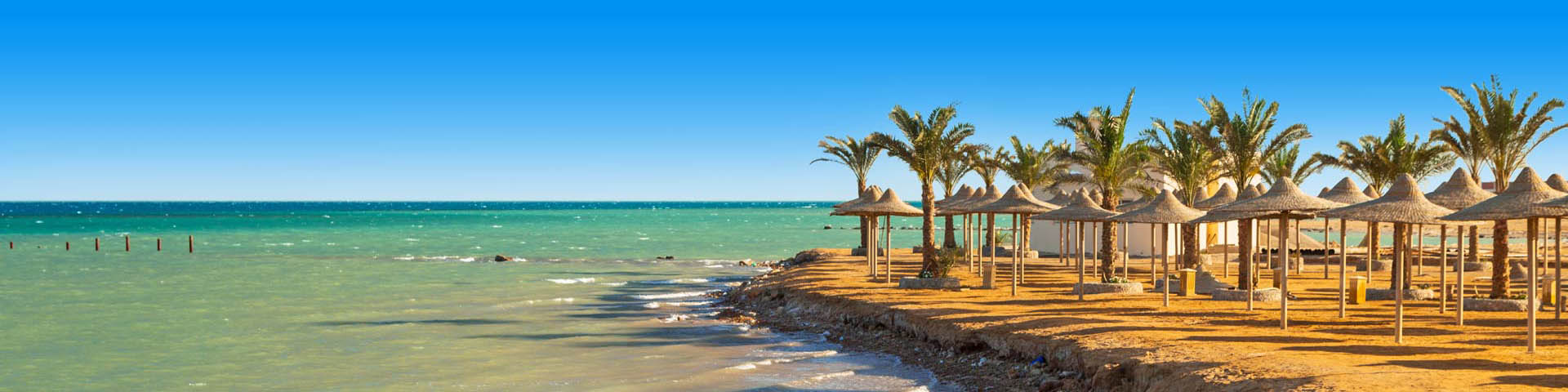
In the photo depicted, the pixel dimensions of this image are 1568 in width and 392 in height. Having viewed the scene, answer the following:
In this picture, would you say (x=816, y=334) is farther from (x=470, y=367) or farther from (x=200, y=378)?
(x=200, y=378)

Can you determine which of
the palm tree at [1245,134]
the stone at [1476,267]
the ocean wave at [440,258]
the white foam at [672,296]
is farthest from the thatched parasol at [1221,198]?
the ocean wave at [440,258]

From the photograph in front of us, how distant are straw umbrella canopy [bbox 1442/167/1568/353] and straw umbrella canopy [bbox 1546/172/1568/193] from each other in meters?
6.24

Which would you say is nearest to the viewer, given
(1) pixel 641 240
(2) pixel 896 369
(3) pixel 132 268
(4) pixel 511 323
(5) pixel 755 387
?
(5) pixel 755 387

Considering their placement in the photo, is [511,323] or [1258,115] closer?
[511,323]

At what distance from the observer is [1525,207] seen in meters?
13.7

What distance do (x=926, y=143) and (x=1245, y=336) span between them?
11303 mm

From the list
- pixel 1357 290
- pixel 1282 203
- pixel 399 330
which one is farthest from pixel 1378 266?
pixel 399 330

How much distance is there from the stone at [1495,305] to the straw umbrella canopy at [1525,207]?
3.23m

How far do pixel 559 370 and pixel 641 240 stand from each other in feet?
174

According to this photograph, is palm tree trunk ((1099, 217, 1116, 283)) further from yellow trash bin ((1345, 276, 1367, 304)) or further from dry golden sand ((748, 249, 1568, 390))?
yellow trash bin ((1345, 276, 1367, 304))

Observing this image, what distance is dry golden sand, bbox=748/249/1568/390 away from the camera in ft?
35.3

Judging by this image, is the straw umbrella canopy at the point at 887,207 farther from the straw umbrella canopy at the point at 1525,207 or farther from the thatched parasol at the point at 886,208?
the straw umbrella canopy at the point at 1525,207

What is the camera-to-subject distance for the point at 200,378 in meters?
15.7

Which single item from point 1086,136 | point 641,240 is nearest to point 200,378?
point 1086,136
